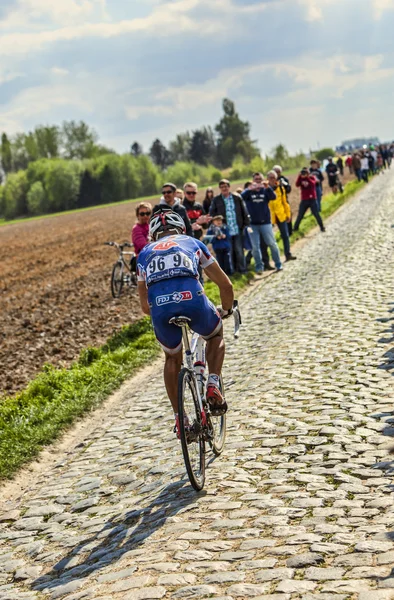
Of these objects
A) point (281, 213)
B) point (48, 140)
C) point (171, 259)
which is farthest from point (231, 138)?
point (171, 259)

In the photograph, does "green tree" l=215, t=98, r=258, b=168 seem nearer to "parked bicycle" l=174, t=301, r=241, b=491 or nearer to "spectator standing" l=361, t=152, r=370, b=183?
"spectator standing" l=361, t=152, r=370, b=183

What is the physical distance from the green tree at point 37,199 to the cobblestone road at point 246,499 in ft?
379

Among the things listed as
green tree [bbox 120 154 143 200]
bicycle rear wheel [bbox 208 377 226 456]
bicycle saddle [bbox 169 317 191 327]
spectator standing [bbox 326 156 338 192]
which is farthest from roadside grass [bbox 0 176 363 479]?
green tree [bbox 120 154 143 200]

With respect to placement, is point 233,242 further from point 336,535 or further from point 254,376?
point 336,535

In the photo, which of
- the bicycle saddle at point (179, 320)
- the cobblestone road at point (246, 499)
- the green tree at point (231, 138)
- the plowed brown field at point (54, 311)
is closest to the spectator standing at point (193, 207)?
the plowed brown field at point (54, 311)

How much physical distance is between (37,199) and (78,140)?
43.4m

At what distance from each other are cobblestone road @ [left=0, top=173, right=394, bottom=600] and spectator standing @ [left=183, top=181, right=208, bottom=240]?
528 centimetres

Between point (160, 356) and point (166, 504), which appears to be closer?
point (166, 504)

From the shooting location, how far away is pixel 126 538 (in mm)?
6000

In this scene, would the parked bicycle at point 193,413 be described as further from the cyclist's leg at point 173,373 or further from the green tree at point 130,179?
the green tree at point 130,179

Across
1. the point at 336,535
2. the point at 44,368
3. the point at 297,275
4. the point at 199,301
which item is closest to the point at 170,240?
the point at 199,301

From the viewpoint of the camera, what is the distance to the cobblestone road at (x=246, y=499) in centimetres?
480

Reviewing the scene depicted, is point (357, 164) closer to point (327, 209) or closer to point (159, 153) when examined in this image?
point (327, 209)

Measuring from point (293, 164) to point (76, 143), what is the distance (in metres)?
42.2
